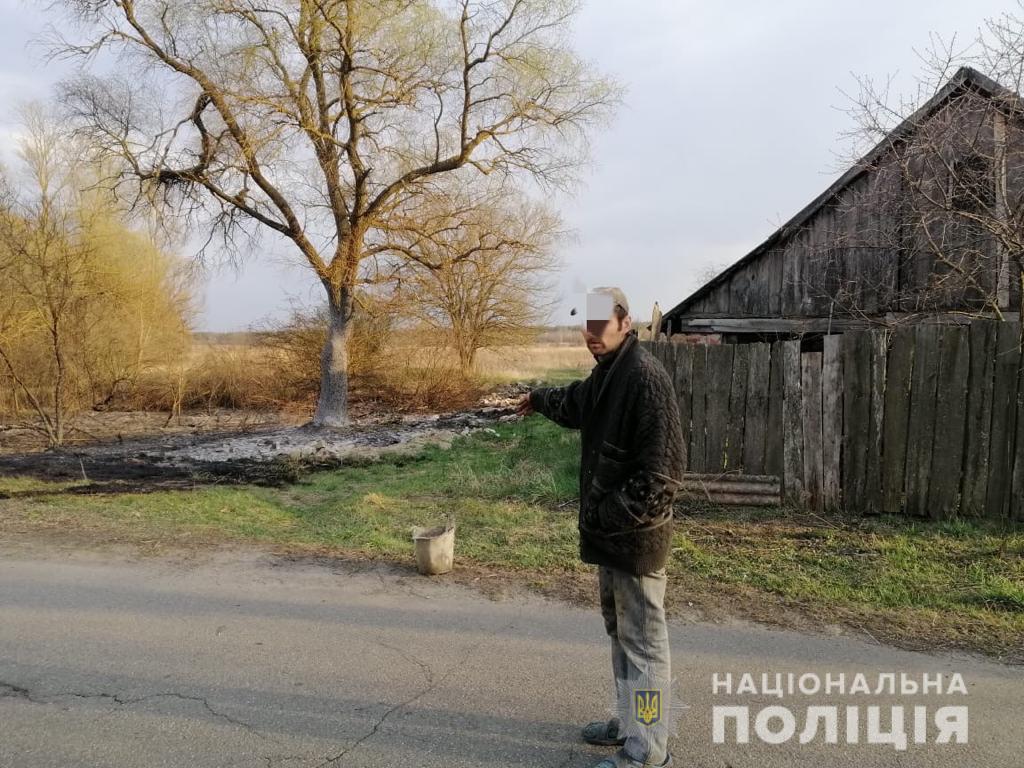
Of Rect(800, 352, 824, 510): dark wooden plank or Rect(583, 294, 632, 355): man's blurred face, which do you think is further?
Rect(800, 352, 824, 510): dark wooden plank

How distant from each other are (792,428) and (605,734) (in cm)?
509

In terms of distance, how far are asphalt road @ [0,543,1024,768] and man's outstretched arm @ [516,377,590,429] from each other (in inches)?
58.6

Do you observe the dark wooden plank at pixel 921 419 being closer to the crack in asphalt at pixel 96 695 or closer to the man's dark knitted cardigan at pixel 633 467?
the man's dark knitted cardigan at pixel 633 467

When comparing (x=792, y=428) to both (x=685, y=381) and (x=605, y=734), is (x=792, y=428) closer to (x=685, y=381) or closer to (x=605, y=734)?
(x=685, y=381)

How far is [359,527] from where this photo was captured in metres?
7.00

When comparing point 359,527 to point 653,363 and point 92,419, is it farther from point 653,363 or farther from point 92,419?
point 92,419

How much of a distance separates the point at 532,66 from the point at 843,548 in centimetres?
1561

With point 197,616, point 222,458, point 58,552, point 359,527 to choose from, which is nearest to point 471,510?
point 359,527

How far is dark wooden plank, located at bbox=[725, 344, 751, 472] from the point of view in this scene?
7.56 meters

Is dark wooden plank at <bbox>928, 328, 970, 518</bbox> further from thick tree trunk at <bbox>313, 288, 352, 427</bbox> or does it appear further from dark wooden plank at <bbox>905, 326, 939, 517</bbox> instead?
thick tree trunk at <bbox>313, 288, 352, 427</bbox>

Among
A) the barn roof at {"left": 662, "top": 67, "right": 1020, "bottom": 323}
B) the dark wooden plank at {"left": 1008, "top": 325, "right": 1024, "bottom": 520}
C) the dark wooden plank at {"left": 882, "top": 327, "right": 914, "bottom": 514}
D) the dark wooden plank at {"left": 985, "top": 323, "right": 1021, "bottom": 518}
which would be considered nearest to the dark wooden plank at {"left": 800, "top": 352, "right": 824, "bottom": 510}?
the dark wooden plank at {"left": 882, "top": 327, "right": 914, "bottom": 514}

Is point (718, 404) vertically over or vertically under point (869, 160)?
under

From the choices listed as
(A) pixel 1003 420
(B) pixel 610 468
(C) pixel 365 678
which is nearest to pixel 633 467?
(B) pixel 610 468

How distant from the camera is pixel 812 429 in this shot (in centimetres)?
718
